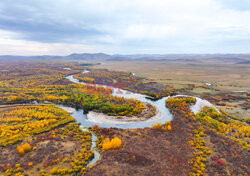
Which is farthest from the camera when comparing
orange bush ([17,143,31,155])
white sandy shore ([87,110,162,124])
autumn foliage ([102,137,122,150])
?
white sandy shore ([87,110,162,124])

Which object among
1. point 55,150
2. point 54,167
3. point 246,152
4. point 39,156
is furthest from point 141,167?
point 246,152

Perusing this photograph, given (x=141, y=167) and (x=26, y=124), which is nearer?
(x=141, y=167)

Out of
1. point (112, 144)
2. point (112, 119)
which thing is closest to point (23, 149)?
point (112, 144)

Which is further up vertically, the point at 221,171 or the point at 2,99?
the point at 2,99

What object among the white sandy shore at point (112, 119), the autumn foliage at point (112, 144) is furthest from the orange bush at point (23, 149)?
the white sandy shore at point (112, 119)

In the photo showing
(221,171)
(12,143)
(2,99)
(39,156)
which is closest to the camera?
(221,171)

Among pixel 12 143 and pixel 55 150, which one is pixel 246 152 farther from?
pixel 12 143

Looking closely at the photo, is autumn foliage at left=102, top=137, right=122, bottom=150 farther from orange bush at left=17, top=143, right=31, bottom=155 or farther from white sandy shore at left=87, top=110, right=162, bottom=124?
orange bush at left=17, top=143, right=31, bottom=155

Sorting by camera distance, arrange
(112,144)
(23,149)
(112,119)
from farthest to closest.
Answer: (112,119) < (112,144) < (23,149)

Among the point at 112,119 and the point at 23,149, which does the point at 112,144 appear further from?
the point at 23,149

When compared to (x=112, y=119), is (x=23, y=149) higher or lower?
higher

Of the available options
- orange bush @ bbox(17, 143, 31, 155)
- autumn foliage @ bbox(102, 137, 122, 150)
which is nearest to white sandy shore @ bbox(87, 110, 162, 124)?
autumn foliage @ bbox(102, 137, 122, 150)
